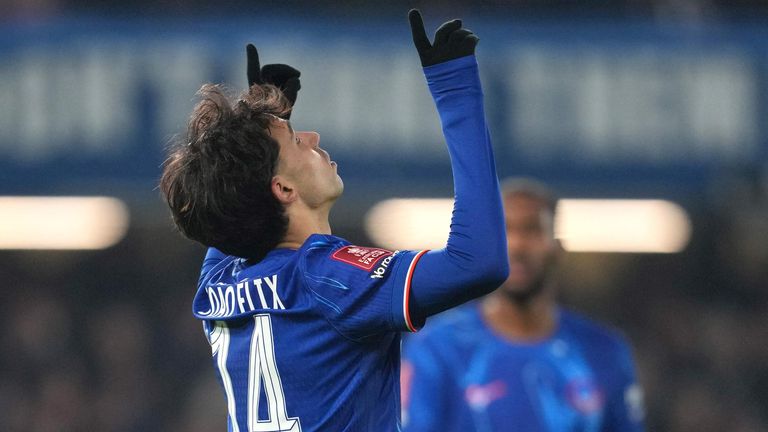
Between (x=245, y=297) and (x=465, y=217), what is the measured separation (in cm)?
51

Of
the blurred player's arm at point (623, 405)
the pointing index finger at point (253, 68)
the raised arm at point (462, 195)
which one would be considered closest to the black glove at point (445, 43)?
the raised arm at point (462, 195)

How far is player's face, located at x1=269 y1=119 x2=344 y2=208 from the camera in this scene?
2.54 m

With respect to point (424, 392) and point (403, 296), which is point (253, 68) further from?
point (424, 392)

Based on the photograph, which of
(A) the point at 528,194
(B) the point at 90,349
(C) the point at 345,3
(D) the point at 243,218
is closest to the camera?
(D) the point at 243,218

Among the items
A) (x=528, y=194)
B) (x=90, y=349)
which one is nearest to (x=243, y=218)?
(x=528, y=194)

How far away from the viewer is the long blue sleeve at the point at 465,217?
89.6 inches

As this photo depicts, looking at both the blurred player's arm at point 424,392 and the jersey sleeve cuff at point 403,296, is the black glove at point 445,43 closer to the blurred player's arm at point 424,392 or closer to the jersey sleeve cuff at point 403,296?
the jersey sleeve cuff at point 403,296

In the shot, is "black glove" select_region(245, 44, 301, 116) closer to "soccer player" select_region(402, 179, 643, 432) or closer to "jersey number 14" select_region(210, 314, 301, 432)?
"jersey number 14" select_region(210, 314, 301, 432)

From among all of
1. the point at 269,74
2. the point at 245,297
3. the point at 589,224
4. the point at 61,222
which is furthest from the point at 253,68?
the point at 61,222

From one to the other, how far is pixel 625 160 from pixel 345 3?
2.62 metres

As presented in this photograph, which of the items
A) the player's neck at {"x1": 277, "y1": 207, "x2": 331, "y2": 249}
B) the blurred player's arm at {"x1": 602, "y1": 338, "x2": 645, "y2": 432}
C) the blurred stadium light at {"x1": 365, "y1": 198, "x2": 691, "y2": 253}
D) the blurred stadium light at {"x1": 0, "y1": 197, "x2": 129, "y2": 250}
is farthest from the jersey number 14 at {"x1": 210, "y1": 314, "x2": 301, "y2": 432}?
the blurred stadium light at {"x1": 0, "y1": 197, "x2": 129, "y2": 250}

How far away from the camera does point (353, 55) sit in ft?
26.0

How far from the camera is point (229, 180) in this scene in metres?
2.47

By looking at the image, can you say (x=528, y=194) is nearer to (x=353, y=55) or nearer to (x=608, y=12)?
(x=353, y=55)
